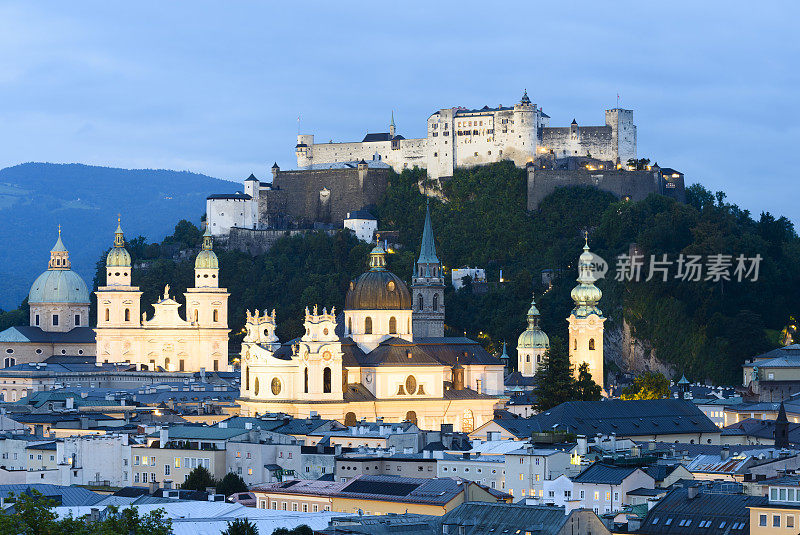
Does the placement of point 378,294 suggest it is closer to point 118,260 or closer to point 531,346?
point 531,346

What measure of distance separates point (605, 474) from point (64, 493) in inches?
606

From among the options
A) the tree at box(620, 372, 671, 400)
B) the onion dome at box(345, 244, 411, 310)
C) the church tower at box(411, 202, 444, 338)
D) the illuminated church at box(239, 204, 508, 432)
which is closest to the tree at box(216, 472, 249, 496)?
the illuminated church at box(239, 204, 508, 432)

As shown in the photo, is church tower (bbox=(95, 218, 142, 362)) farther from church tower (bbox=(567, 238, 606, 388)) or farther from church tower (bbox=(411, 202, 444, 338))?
church tower (bbox=(567, 238, 606, 388))

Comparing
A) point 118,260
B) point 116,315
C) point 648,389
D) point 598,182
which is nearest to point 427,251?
point 116,315

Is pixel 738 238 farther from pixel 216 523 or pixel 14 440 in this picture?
pixel 216 523

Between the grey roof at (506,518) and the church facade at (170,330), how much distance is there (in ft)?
204

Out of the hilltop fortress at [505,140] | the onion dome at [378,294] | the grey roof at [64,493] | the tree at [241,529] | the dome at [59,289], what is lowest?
the tree at [241,529]

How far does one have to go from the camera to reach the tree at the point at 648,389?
100188 millimetres

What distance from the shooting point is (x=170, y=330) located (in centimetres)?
11581

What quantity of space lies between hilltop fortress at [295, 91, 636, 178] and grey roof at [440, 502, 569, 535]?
8669cm

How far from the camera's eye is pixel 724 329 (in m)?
114

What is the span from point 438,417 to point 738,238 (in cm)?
Result: 3356

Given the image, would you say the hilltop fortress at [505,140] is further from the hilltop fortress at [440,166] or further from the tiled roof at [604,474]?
the tiled roof at [604,474]

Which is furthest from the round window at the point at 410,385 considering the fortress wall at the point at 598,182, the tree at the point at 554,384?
the fortress wall at the point at 598,182
